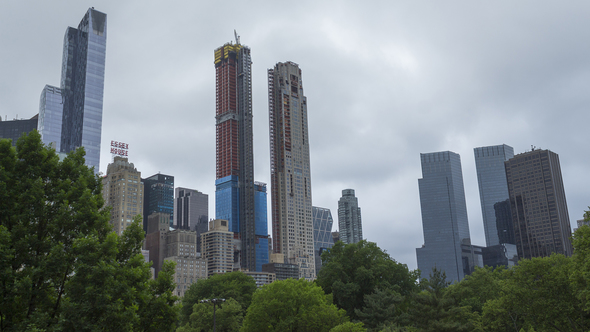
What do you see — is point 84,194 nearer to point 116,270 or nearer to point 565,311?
point 116,270

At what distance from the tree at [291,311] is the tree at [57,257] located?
3090 centimetres

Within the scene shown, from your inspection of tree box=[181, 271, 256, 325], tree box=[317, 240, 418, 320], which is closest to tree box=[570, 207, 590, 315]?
tree box=[317, 240, 418, 320]

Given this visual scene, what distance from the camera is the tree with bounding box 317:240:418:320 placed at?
220 ft

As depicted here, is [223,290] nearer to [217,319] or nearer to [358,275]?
[217,319]

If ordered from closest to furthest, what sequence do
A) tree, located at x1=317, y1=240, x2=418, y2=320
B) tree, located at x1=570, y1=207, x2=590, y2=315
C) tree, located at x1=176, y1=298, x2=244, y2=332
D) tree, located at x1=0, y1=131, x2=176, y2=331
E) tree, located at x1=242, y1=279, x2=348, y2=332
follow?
tree, located at x1=0, y1=131, x2=176, y2=331 < tree, located at x1=570, y1=207, x2=590, y2=315 < tree, located at x1=242, y1=279, x2=348, y2=332 < tree, located at x1=317, y1=240, x2=418, y2=320 < tree, located at x1=176, y1=298, x2=244, y2=332

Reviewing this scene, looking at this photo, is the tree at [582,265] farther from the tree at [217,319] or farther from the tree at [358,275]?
the tree at [217,319]

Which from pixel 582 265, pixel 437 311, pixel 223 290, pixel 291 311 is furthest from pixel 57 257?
pixel 223 290

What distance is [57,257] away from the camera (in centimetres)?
2317

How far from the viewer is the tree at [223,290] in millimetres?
84794

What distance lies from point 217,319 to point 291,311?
57.1 ft

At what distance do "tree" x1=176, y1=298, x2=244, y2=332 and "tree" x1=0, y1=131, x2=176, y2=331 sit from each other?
45324 mm

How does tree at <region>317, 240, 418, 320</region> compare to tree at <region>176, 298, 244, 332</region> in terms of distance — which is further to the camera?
tree at <region>176, 298, 244, 332</region>

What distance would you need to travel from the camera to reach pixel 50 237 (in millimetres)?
24750

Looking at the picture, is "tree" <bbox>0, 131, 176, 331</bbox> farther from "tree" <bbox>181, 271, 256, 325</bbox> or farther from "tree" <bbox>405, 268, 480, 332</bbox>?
"tree" <bbox>181, 271, 256, 325</bbox>
